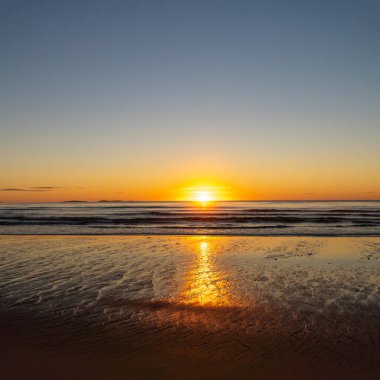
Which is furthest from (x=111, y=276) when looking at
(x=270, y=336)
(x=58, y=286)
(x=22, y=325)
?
(x=270, y=336)

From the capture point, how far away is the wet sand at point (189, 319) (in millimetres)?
5352

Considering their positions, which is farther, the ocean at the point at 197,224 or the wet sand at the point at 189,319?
the ocean at the point at 197,224

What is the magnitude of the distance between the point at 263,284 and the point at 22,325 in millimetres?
6678

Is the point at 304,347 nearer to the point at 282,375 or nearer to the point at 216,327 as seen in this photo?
the point at 282,375

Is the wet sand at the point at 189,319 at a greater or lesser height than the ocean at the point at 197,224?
lesser

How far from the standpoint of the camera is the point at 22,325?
7.03 metres

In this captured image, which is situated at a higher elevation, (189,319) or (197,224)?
(197,224)

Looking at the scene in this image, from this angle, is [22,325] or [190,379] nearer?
[190,379]

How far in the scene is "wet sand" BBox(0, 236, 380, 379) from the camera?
211 inches

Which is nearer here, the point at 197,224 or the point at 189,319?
the point at 189,319

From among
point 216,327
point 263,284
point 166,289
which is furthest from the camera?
point 263,284

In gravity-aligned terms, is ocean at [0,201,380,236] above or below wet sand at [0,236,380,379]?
above

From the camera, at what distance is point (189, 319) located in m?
7.40

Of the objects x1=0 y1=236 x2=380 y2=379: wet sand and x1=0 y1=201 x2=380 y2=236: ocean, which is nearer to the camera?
x1=0 y1=236 x2=380 y2=379: wet sand
